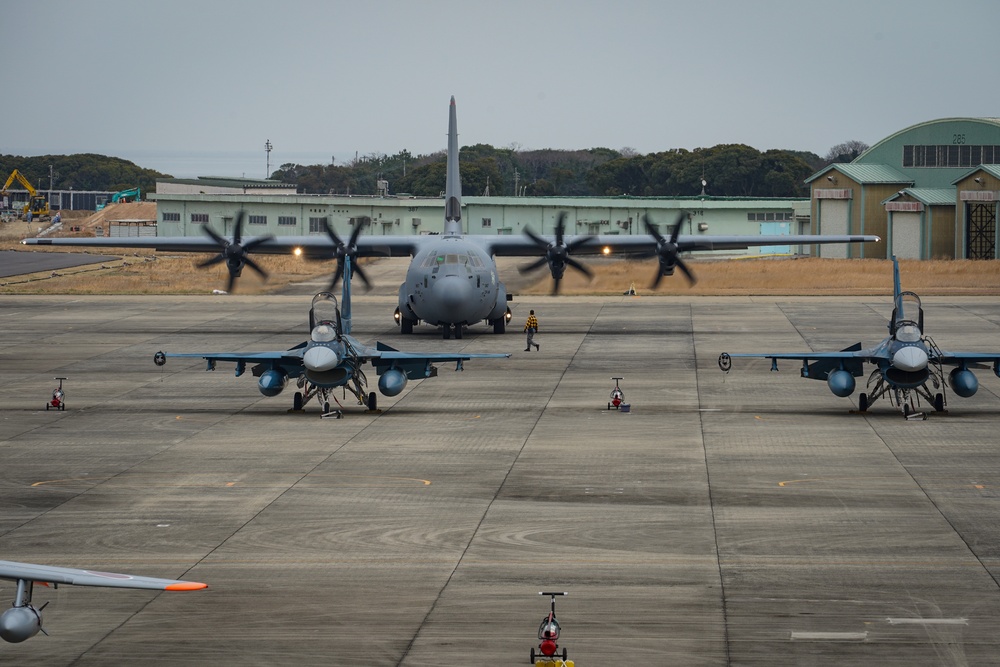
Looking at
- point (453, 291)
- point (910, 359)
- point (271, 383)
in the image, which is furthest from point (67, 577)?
point (453, 291)

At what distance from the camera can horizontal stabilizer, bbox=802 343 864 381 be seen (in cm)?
3384

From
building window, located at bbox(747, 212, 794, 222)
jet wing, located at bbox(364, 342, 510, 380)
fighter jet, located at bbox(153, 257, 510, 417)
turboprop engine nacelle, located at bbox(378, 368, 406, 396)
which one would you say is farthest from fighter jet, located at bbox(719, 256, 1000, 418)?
building window, located at bbox(747, 212, 794, 222)

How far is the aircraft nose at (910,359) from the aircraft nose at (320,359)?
13.8 m

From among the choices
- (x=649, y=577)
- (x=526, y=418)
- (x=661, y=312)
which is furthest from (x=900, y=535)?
(x=661, y=312)

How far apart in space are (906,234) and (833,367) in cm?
7478

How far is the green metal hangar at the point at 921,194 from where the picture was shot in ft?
329

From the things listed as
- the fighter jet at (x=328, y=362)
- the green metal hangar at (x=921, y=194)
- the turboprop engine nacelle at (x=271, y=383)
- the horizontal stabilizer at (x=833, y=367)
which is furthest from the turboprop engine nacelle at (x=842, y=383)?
the green metal hangar at (x=921, y=194)

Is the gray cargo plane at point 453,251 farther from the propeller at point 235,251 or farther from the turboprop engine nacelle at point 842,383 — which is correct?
the turboprop engine nacelle at point 842,383

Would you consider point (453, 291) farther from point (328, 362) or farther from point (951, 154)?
point (951, 154)

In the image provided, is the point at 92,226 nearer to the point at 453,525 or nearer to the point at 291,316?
the point at 291,316

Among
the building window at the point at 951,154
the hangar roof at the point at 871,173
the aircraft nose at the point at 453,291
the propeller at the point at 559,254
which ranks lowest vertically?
the aircraft nose at the point at 453,291

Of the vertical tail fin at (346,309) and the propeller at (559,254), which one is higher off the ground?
the propeller at (559,254)

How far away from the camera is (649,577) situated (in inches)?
731

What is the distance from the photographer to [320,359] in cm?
3178
